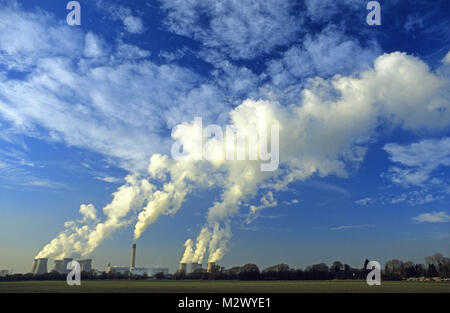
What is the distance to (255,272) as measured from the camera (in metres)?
188
